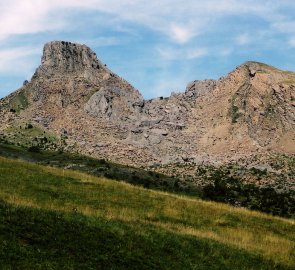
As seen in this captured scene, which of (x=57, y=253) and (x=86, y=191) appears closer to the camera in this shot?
(x=57, y=253)

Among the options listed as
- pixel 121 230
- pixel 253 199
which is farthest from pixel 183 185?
pixel 121 230

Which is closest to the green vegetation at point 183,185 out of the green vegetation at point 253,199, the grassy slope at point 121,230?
the green vegetation at point 253,199

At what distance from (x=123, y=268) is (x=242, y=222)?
673 inches

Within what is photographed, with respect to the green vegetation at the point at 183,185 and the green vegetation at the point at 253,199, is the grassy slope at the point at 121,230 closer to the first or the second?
the green vegetation at the point at 183,185

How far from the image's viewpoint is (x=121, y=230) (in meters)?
23.6

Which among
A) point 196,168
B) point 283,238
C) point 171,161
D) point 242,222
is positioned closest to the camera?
point 283,238

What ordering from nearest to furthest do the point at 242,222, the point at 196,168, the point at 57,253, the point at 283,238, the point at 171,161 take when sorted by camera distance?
the point at 57,253 < the point at 283,238 < the point at 242,222 < the point at 196,168 < the point at 171,161

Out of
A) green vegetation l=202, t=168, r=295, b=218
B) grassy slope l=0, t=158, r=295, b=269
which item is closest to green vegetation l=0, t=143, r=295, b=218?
green vegetation l=202, t=168, r=295, b=218

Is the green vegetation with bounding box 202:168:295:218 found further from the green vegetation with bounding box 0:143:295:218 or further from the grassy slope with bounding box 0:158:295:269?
the grassy slope with bounding box 0:158:295:269

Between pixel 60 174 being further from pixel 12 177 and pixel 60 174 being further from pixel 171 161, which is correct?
pixel 171 161

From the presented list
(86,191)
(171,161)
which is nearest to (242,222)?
(86,191)

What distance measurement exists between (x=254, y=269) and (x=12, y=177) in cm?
2066

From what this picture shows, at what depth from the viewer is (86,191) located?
119ft

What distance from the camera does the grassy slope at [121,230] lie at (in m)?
19.4
